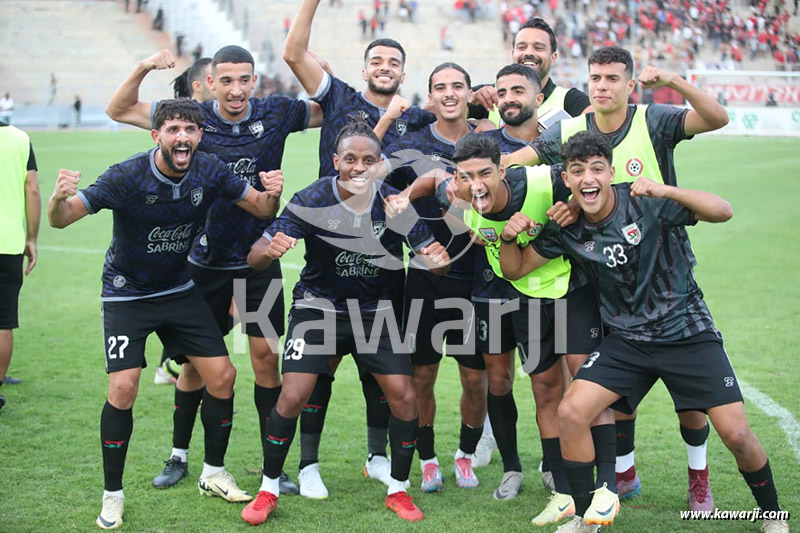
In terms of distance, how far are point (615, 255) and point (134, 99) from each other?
349 cm

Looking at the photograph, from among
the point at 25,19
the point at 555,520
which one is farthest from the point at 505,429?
Answer: the point at 25,19

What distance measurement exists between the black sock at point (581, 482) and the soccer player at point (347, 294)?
1.02 m

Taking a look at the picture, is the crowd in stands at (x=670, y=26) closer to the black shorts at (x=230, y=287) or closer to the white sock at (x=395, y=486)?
the black shorts at (x=230, y=287)

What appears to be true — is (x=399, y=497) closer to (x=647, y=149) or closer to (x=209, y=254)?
(x=209, y=254)

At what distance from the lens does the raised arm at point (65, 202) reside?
5129 mm

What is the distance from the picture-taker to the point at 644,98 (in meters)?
34.3

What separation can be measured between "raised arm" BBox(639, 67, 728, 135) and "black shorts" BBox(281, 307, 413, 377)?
7.35ft

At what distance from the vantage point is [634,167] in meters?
5.45

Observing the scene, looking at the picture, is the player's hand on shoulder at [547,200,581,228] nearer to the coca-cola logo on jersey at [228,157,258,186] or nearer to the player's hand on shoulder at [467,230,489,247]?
the player's hand on shoulder at [467,230,489,247]

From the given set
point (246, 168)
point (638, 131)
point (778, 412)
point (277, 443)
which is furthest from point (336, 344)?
point (778, 412)

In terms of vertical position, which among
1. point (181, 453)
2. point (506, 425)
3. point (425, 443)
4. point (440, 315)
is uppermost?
point (440, 315)

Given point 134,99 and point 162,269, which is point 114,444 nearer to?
point 162,269

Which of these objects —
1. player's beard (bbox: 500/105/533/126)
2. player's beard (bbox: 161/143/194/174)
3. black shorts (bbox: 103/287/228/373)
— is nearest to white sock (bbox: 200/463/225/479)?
Answer: black shorts (bbox: 103/287/228/373)

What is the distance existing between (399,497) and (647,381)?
172 cm
